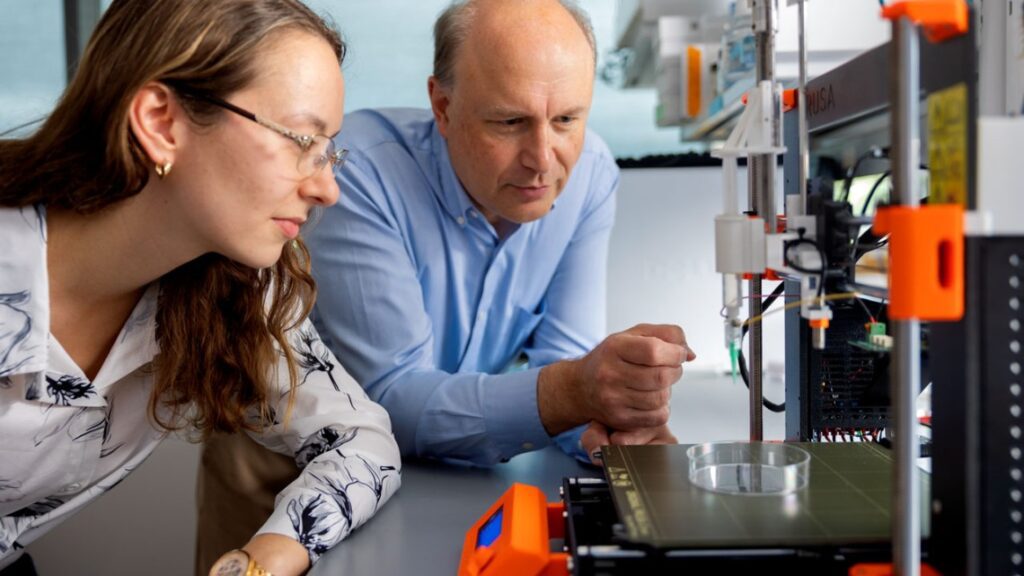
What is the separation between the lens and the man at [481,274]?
1379mm

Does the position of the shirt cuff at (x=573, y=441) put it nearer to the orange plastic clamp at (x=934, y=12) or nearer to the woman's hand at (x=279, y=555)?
the woman's hand at (x=279, y=555)

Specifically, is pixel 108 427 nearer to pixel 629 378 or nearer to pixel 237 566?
pixel 237 566

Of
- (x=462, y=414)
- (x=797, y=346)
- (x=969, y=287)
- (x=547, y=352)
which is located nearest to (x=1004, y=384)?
(x=969, y=287)

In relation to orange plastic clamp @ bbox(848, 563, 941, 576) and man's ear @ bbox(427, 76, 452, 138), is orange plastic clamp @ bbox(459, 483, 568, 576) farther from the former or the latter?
man's ear @ bbox(427, 76, 452, 138)

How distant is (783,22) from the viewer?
5.62 ft

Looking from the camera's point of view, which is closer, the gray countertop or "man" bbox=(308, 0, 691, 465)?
the gray countertop

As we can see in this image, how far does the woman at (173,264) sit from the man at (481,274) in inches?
7.2

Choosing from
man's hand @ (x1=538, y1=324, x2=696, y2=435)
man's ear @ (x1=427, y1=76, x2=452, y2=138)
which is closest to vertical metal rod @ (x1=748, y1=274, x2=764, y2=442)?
man's hand @ (x1=538, y1=324, x2=696, y2=435)

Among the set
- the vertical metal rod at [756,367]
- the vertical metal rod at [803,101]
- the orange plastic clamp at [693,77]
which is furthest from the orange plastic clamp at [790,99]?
the orange plastic clamp at [693,77]

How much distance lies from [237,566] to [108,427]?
38 centimetres

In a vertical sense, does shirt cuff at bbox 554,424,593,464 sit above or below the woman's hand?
above

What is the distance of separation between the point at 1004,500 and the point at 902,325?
15 cm

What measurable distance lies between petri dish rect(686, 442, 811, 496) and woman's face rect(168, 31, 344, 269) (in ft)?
1.86

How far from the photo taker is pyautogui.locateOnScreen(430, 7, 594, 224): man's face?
5.00 feet
